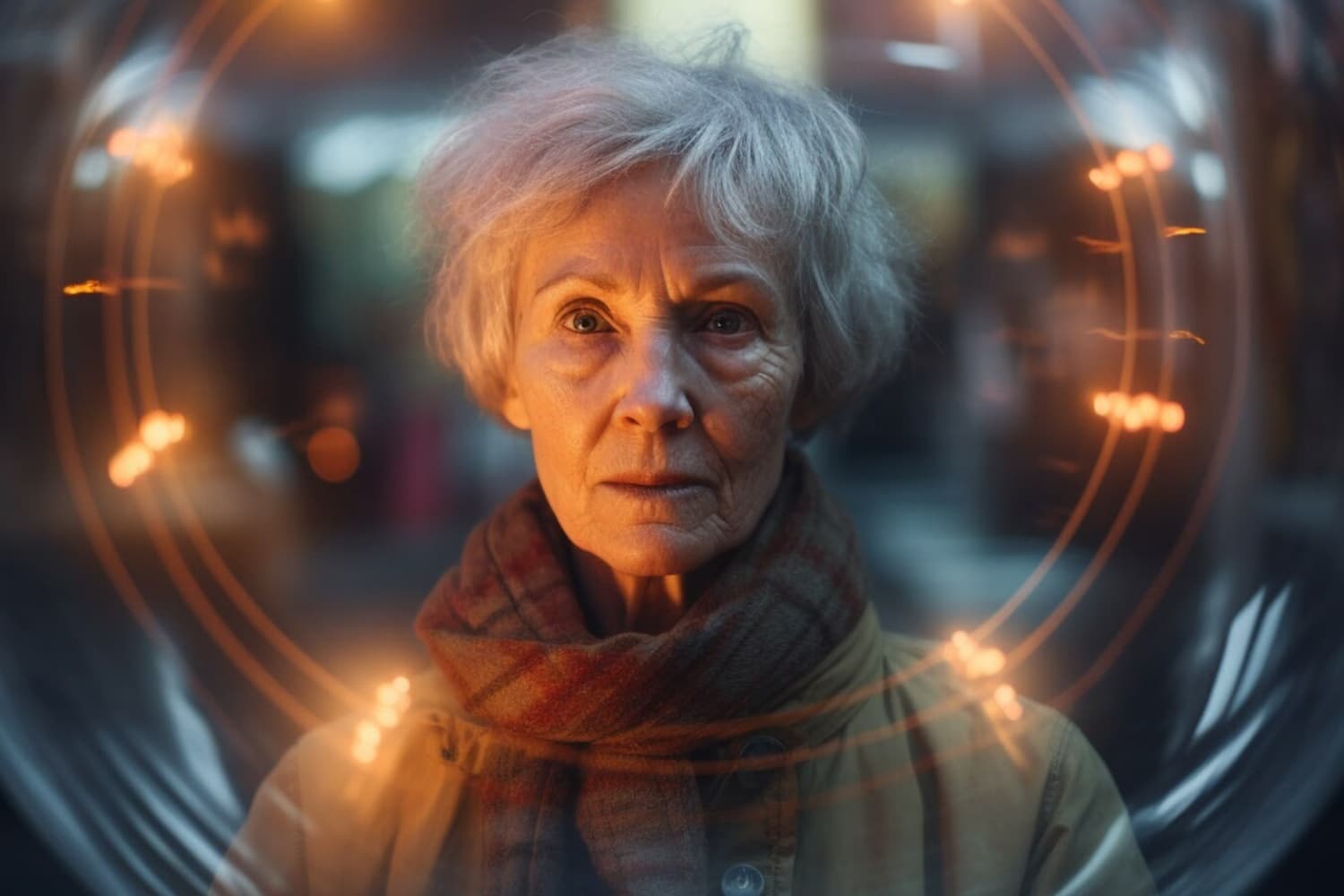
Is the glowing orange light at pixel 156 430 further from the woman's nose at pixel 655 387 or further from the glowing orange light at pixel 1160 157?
the glowing orange light at pixel 1160 157

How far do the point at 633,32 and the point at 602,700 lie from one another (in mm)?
653

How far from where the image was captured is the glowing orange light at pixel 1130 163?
1.37m

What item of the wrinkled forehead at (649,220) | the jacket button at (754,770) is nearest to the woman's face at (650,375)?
the wrinkled forehead at (649,220)

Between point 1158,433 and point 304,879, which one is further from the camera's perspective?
point 1158,433

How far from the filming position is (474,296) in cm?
132

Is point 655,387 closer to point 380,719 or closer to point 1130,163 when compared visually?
point 380,719

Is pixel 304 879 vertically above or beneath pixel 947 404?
beneath

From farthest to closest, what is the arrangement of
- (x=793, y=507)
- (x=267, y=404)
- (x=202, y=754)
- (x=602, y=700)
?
(x=267, y=404) < (x=202, y=754) < (x=793, y=507) < (x=602, y=700)

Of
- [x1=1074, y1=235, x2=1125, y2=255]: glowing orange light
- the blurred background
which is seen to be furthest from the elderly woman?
[x1=1074, y1=235, x2=1125, y2=255]: glowing orange light

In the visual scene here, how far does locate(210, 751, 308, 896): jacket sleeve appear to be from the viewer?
4.27ft

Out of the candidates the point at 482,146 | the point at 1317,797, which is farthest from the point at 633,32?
the point at 1317,797

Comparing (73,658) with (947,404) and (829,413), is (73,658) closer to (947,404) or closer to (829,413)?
(829,413)

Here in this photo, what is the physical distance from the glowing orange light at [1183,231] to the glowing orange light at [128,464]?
109cm

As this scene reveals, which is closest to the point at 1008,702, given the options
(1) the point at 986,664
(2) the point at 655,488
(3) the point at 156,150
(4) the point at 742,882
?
(1) the point at 986,664
